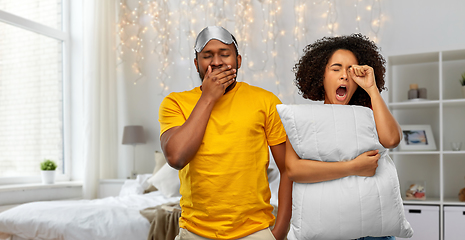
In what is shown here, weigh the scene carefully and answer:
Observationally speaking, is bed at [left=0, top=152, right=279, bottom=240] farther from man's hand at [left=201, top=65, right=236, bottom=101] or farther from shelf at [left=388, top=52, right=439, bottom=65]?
shelf at [left=388, top=52, right=439, bottom=65]

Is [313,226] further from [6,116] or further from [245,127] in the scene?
[6,116]

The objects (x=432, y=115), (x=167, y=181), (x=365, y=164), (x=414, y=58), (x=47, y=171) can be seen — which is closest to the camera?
(x=365, y=164)

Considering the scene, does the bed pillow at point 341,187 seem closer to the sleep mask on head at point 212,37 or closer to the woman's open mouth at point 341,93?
the woman's open mouth at point 341,93

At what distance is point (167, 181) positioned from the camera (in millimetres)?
3441

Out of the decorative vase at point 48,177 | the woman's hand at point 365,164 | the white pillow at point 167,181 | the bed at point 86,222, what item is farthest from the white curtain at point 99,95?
the woman's hand at point 365,164

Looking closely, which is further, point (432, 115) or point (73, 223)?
point (432, 115)

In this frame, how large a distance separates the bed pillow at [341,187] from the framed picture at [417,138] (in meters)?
2.22

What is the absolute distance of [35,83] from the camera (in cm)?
434

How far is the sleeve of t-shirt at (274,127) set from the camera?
116 centimetres

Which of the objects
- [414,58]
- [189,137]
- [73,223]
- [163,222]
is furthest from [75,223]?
[414,58]

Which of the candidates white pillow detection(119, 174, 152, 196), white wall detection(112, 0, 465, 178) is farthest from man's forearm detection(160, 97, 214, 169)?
white pillow detection(119, 174, 152, 196)

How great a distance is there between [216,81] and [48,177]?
367 centimetres

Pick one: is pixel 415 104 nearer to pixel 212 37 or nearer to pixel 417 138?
pixel 417 138

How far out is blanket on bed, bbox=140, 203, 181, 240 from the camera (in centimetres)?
241
